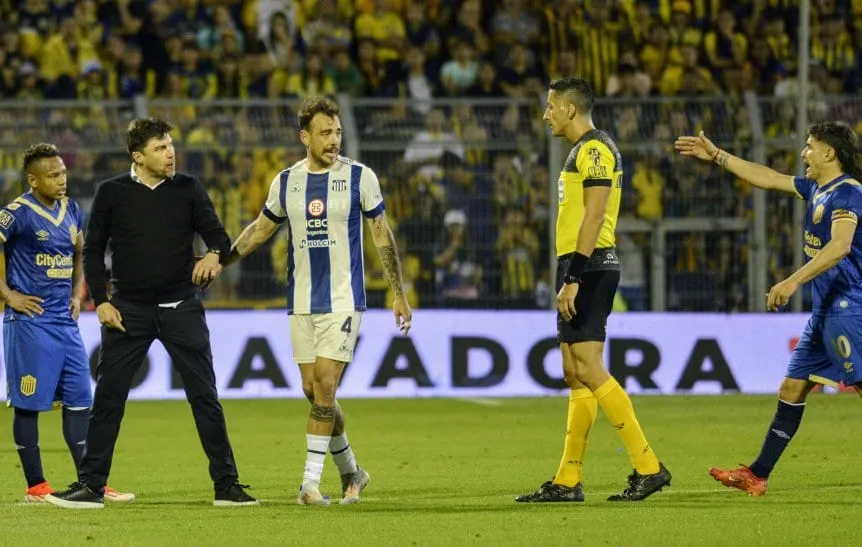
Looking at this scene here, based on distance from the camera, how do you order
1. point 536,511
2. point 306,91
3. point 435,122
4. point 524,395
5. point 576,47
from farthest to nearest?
point 576,47 → point 306,91 → point 435,122 → point 524,395 → point 536,511

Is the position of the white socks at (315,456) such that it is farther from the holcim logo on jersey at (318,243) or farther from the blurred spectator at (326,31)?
the blurred spectator at (326,31)

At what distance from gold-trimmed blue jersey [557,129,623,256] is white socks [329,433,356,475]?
158 cm

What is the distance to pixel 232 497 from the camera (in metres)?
8.46

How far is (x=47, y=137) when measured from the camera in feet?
55.7

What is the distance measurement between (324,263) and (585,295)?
1.41 meters

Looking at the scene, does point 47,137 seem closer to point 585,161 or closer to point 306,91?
point 306,91

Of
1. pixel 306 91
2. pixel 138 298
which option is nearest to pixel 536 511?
pixel 138 298

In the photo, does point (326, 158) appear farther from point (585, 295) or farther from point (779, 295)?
point (779, 295)

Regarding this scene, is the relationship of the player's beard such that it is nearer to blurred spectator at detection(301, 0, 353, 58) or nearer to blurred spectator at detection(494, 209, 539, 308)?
blurred spectator at detection(494, 209, 539, 308)

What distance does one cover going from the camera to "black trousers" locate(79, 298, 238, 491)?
27.7ft

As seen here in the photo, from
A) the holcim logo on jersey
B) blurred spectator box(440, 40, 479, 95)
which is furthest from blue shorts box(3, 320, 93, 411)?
blurred spectator box(440, 40, 479, 95)

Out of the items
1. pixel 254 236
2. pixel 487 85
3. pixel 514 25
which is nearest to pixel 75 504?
pixel 254 236

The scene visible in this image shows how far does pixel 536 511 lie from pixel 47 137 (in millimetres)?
10404

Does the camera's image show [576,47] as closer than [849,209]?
No
